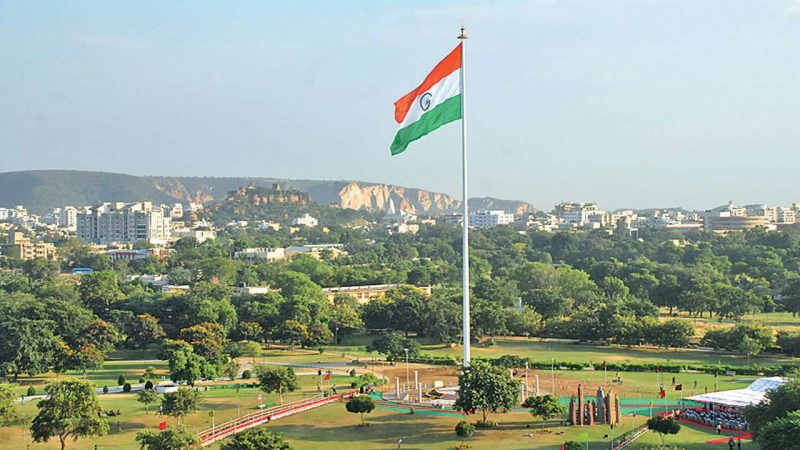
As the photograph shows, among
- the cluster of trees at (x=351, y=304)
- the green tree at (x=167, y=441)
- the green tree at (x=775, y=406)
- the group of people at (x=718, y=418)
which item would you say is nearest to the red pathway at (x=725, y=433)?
the group of people at (x=718, y=418)

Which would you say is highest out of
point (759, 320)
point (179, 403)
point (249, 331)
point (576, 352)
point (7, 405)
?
point (249, 331)

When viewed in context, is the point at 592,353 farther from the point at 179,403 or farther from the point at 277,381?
the point at 179,403

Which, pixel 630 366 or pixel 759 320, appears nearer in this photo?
pixel 630 366

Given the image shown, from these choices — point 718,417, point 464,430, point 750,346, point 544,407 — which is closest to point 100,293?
point 464,430

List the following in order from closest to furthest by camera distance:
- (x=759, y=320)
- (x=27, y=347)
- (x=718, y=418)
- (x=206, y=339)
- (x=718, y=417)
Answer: (x=718, y=418) → (x=718, y=417) → (x=27, y=347) → (x=206, y=339) → (x=759, y=320)

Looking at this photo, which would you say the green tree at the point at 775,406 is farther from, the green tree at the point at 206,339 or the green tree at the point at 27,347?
the green tree at the point at 27,347

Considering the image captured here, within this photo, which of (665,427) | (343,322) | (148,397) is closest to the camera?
(665,427)
